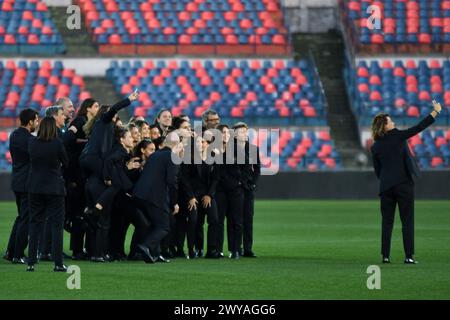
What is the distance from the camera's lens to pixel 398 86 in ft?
137

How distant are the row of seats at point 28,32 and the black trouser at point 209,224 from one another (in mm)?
24073

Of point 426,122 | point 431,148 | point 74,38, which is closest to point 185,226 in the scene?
point 426,122

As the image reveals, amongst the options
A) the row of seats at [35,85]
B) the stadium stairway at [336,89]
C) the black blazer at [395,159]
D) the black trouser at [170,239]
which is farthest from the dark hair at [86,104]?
the row of seats at [35,85]

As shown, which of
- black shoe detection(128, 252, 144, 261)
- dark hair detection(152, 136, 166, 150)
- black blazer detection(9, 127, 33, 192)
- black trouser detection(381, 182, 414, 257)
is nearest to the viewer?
black blazer detection(9, 127, 33, 192)

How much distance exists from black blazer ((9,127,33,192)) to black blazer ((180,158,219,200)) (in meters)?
2.68

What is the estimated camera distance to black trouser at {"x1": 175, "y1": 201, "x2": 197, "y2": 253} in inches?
744

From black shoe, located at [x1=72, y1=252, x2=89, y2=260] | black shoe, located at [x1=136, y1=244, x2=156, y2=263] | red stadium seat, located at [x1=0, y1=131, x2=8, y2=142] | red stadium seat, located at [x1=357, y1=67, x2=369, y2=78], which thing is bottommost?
black shoe, located at [x1=72, y1=252, x2=89, y2=260]

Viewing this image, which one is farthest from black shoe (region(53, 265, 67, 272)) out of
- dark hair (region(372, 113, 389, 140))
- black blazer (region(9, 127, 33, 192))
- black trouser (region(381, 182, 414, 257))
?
dark hair (region(372, 113, 389, 140))

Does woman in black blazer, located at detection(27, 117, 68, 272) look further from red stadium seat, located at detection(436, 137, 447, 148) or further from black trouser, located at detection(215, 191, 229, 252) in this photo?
red stadium seat, located at detection(436, 137, 447, 148)

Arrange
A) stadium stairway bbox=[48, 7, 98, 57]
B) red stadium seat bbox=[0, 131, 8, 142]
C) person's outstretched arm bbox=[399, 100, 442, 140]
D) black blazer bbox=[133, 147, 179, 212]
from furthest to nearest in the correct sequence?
stadium stairway bbox=[48, 7, 98, 57], red stadium seat bbox=[0, 131, 8, 142], black blazer bbox=[133, 147, 179, 212], person's outstretched arm bbox=[399, 100, 442, 140]

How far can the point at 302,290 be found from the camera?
13836 millimetres

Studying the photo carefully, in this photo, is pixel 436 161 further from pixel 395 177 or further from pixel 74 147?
pixel 74 147
